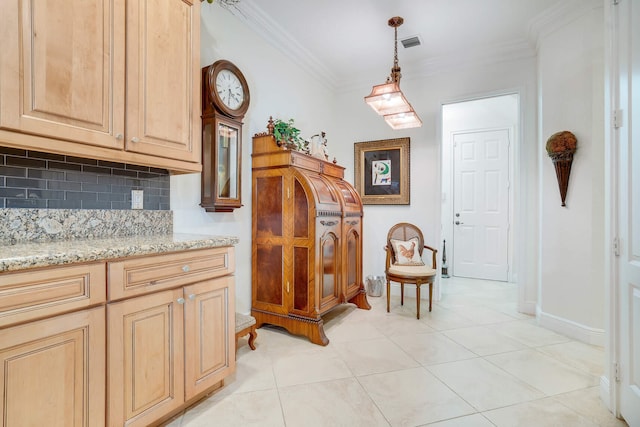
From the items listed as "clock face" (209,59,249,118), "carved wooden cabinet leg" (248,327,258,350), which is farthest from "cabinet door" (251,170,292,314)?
"clock face" (209,59,249,118)

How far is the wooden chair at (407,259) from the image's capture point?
3.16 m

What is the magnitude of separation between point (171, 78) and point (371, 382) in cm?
225

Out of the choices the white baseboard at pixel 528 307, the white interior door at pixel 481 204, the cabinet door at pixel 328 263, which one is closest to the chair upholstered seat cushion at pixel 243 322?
the cabinet door at pixel 328 263

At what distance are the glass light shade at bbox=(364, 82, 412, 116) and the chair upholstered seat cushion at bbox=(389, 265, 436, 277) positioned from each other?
5.33 feet

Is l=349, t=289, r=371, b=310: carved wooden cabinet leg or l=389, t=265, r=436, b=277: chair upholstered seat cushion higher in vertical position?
l=389, t=265, r=436, b=277: chair upholstered seat cushion

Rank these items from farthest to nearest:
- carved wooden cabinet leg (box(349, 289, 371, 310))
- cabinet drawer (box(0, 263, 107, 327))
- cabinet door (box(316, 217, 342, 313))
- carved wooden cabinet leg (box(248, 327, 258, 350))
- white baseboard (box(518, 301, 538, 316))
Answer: carved wooden cabinet leg (box(349, 289, 371, 310))
white baseboard (box(518, 301, 538, 316))
cabinet door (box(316, 217, 342, 313))
carved wooden cabinet leg (box(248, 327, 258, 350))
cabinet drawer (box(0, 263, 107, 327))

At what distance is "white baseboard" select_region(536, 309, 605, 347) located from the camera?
2559 millimetres

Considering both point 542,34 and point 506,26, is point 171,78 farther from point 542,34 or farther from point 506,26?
point 542,34

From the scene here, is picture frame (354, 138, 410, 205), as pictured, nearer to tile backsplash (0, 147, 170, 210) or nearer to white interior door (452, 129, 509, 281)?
white interior door (452, 129, 509, 281)

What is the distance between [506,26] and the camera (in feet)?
10.1

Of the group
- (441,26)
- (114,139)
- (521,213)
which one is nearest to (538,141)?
(521,213)

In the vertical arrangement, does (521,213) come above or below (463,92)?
below

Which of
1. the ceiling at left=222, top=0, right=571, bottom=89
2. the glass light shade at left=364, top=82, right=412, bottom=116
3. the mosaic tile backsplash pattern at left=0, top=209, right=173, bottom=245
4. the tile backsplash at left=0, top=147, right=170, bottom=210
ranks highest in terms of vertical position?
the ceiling at left=222, top=0, right=571, bottom=89

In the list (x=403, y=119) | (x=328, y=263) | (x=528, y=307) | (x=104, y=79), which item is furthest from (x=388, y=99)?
(x=528, y=307)
